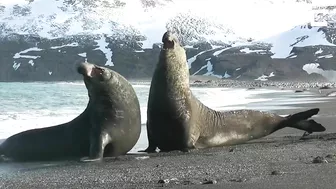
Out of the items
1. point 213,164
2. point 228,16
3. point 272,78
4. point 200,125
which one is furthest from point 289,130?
point 228,16

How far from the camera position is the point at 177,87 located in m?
10.4

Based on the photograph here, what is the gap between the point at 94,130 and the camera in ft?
32.0

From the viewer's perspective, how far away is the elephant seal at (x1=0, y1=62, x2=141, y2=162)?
9.85 m

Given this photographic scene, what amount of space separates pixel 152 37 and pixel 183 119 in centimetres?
13604

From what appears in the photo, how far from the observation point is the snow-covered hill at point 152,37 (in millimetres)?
115812

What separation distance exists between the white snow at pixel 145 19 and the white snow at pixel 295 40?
12740 millimetres

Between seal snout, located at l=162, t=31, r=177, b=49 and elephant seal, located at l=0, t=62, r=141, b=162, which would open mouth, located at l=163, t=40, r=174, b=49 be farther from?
elephant seal, located at l=0, t=62, r=141, b=162

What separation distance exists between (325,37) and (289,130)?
11836 cm

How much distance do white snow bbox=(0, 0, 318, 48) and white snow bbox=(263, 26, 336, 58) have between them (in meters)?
12.7

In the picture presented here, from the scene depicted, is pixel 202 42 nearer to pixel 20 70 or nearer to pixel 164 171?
pixel 20 70

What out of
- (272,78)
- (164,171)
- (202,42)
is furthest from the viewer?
(202,42)

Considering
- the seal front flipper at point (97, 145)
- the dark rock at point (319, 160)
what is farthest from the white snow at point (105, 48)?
the dark rock at point (319, 160)

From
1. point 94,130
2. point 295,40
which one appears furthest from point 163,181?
point 295,40

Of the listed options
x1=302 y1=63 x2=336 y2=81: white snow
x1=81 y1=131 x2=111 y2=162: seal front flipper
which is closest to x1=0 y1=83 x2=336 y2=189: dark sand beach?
x1=81 y1=131 x2=111 y2=162: seal front flipper
